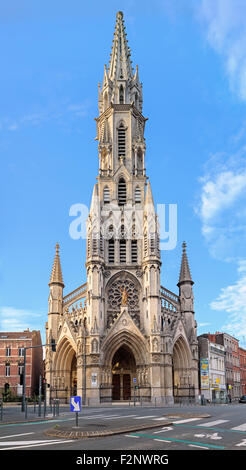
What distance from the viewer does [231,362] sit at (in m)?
72.4

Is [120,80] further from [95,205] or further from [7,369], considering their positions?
[7,369]

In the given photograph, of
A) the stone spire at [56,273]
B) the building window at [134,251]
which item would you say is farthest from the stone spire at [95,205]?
the stone spire at [56,273]

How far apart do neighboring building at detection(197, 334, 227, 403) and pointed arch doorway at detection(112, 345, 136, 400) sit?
11261mm

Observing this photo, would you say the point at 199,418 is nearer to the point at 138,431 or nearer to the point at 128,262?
the point at 138,431

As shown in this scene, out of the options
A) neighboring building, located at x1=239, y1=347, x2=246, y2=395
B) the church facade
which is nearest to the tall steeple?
the church facade

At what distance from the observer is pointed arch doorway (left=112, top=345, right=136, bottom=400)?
47406 millimetres

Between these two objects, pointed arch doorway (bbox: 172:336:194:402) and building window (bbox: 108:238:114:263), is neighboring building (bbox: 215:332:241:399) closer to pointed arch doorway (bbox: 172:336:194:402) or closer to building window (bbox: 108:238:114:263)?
pointed arch doorway (bbox: 172:336:194:402)

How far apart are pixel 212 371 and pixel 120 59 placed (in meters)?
43.6

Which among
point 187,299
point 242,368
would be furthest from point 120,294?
point 242,368

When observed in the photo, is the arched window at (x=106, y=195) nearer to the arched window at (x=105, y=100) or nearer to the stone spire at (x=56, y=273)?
the stone spire at (x=56, y=273)

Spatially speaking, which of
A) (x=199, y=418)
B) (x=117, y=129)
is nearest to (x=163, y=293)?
(x=117, y=129)
